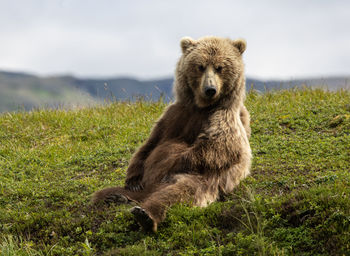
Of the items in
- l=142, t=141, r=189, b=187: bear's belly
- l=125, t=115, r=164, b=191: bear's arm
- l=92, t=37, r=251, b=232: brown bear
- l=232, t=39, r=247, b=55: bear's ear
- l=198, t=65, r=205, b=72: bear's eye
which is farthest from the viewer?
l=232, t=39, r=247, b=55: bear's ear

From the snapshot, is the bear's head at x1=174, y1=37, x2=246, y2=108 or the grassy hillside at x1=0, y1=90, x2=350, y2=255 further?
the bear's head at x1=174, y1=37, x2=246, y2=108

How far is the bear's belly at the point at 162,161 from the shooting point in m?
5.82

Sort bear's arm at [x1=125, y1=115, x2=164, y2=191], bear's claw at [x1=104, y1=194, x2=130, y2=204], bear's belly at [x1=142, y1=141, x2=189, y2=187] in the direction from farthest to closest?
bear's arm at [x1=125, y1=115, x2=164, y2=191] → bear's claw at [x1=104, y1=194, x2=130, y2=204] → bear's belly at [x1=142, y1=141, x2=189, y2=187]

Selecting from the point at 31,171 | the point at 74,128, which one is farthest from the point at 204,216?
the point at 74,128

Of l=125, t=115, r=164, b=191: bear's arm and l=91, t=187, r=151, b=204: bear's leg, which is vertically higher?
l=125, t=115, r=164, b=191: bear's arm

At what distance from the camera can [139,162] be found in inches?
251

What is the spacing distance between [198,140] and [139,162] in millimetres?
996

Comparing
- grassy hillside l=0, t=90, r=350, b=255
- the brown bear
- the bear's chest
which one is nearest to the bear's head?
the brown bear

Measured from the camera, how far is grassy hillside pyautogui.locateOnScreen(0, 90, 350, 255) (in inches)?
183

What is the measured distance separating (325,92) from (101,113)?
17.3 ft

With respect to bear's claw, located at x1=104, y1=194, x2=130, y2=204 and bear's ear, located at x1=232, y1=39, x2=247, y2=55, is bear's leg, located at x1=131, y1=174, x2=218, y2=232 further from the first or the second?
bear's ear, located at x1=232, y1=39, x2=247, y2=55

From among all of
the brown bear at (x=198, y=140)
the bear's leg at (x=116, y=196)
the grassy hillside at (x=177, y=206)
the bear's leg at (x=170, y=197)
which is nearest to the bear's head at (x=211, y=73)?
the brown bear at (x=198, y=140)

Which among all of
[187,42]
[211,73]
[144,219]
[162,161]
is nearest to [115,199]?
[162,161]

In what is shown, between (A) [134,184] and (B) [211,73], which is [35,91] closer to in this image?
(A) [134,184]
